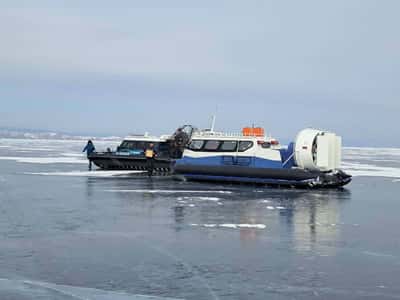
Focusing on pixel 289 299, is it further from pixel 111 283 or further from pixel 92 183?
pixel 92 183

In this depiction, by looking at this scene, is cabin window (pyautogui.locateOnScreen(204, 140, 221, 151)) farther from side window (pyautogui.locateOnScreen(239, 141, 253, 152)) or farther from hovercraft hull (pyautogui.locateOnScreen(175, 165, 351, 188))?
side window (pyautogui.locateOnScreen(239, 141, 253, 152))

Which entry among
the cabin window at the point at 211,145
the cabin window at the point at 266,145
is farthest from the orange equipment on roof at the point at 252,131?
the cabin window at the point at 211,145

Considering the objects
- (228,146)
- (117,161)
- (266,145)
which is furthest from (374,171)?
(117,161)

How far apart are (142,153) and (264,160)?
837 centimetres

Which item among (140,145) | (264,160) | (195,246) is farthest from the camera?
(140,145)

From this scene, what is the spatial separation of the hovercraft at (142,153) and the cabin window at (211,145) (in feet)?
15.7

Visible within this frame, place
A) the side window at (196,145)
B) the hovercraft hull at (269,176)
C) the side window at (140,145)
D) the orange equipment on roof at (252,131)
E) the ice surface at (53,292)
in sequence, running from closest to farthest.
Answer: the ice surface at (53,292)
the hovercraft hull at (269,176)
the orange equipment on roof at (252,131)
the side window at (196,145)
the side window at (140,145)

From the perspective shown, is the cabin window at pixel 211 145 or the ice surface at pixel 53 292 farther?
the cabin window at pixel 211 145

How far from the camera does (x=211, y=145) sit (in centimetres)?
2034

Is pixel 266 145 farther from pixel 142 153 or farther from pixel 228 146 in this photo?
pixel 142 153

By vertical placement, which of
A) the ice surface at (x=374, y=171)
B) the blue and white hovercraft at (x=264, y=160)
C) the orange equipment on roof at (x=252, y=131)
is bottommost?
the ice surface at (x=374, y=171)

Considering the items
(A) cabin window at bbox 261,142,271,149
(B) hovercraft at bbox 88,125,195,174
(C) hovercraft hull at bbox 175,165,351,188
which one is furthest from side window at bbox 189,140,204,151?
(B) hovercraft at bbox 88,125,195,174

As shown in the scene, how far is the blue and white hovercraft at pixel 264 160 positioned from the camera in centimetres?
1844

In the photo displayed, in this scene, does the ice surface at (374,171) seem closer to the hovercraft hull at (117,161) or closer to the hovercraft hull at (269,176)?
the hovercraft hull at (269,176)
